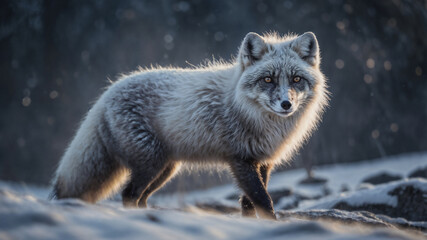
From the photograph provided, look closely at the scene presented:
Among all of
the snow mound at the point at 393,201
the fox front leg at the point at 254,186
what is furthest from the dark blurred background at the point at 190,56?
the fox front leg at the point at 254,186

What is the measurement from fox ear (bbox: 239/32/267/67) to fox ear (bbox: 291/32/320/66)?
0.35 metres

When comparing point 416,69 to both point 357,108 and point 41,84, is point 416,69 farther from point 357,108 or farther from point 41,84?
point 41,84

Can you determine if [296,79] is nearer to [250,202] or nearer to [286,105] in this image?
[286,105]

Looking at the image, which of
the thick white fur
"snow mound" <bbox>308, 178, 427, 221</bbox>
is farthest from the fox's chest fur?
"snow mound" <bbox>308, 178, 427, 221</bbox>

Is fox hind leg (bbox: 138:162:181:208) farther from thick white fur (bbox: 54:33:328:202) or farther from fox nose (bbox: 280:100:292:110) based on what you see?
fox nose (bbox: 280:100:292:110)

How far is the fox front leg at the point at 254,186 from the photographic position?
2.87 metres

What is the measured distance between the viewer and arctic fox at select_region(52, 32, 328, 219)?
321 cm

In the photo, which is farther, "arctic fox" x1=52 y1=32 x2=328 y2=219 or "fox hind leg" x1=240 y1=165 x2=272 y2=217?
"fox hind leg" x1=240 y1=165 x2=272 y2=217

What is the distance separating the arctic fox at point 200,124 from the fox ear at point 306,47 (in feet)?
0.03

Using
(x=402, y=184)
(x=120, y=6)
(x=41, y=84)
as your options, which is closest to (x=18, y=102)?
(x=41, y=84)

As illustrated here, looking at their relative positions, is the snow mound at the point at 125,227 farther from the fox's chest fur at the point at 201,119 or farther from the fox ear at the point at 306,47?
the fox ear at the point at 306,47

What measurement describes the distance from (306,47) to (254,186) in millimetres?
1589

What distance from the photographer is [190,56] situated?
12648mm

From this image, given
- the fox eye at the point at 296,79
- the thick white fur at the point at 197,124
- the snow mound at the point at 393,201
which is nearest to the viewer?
the fox eye at the point at 296,79
